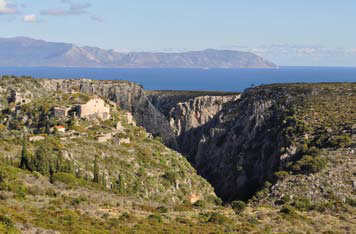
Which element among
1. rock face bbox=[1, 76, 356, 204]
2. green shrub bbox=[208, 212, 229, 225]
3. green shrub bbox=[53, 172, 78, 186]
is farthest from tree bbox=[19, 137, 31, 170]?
rock face bbox=[1, 76, 356, 204]

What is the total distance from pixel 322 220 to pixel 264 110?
5255cm

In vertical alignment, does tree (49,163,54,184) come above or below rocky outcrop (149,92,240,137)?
below

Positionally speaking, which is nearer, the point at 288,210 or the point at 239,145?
the point at 288,210

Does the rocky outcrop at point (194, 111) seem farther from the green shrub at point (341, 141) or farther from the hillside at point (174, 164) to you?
the green shrub at point (341, 141)

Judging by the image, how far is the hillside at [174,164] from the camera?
119ft

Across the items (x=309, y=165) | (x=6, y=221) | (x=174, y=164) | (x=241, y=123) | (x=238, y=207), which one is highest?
(x=241, y=123)

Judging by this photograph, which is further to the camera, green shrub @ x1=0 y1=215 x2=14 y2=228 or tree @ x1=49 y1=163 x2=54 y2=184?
tree @ x1=49 y1=163 x2=54 y2=184

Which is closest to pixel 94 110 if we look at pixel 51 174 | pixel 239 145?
pixel 239 145

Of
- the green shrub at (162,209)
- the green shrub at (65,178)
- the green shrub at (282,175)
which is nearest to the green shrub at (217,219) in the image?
the green shrub at (162,209)

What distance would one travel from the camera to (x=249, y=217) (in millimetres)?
39312

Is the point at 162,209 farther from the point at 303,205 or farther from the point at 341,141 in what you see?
the point at 341,141

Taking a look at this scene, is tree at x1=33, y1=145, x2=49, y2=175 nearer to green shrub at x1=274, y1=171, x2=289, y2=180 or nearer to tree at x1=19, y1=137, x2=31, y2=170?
tree at x1=19, y1=137, x2=31, y2=170

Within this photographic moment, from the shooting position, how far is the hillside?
36.2 m

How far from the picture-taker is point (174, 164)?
6694 centimetres
